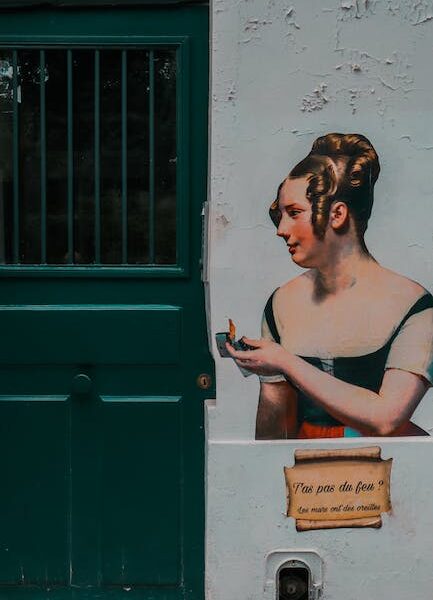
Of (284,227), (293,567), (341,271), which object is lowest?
(293,567)

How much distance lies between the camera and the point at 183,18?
469 centimetres

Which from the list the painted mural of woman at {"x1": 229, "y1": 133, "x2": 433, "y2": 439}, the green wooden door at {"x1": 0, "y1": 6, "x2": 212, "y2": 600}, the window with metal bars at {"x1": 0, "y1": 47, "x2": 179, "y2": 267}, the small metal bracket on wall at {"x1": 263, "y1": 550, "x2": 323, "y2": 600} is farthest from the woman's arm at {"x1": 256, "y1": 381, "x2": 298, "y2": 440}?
the window with metal bars at {"x1": 0, "y1": 47, "x2": 179, "y2": 267}

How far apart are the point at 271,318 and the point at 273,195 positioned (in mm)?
536

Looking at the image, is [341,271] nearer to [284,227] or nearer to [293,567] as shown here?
[284,227]

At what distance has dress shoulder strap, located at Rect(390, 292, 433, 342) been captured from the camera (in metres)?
4.56

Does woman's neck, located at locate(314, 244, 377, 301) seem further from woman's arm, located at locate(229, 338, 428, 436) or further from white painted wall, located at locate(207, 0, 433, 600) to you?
woman's arm, located at locate(229, 338, 428, 436)

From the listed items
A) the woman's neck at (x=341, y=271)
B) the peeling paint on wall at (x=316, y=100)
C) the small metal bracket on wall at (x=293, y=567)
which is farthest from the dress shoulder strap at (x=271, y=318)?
the small metal bracket on wall at (x=293, y=567)

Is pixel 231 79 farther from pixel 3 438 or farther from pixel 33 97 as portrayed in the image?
pixel 3 438

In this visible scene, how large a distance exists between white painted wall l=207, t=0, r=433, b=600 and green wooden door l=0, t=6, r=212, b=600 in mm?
271

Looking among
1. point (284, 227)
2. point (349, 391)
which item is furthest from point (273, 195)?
point (349, 391)

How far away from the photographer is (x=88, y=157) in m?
4.77

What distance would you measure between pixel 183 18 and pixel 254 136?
0.69 metres

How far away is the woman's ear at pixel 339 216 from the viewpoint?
14.9ft

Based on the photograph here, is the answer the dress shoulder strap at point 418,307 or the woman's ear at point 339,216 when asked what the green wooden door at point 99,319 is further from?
the dress shoulder strap at point 418,307
